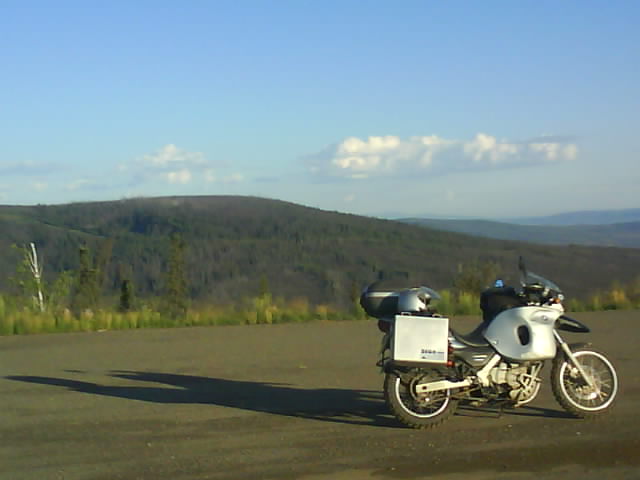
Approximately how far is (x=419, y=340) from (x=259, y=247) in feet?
168

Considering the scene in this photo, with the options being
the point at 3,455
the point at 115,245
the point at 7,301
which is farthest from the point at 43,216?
the point at 3,455

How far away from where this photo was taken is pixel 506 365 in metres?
8.29

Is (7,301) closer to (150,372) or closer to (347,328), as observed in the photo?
(347,328)

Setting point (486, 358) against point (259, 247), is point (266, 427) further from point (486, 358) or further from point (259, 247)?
point (259, 247)

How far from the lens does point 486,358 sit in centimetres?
826

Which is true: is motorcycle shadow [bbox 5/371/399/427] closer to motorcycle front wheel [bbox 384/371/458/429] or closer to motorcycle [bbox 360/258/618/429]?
motorcycle front wheel [bbox 384/371/458/429]

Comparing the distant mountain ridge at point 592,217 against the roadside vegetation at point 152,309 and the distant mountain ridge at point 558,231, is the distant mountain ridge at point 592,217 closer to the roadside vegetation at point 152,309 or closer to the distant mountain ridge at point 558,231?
the distant mountain ridge at point 558,231

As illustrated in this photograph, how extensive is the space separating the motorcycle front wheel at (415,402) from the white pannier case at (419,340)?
0.55 feet

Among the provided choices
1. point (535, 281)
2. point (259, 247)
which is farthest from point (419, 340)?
point (259, 247)

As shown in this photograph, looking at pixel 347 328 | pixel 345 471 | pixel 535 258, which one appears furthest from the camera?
pixel 535 258

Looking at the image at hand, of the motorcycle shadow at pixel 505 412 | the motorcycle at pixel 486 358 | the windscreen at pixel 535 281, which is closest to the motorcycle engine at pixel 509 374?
the motorcycle at pixel 486 358

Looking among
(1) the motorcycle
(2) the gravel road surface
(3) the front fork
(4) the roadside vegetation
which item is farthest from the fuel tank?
(4) the roadside vegetation

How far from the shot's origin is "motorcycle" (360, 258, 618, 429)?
805cm

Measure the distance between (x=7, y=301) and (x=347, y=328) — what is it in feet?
29.3
